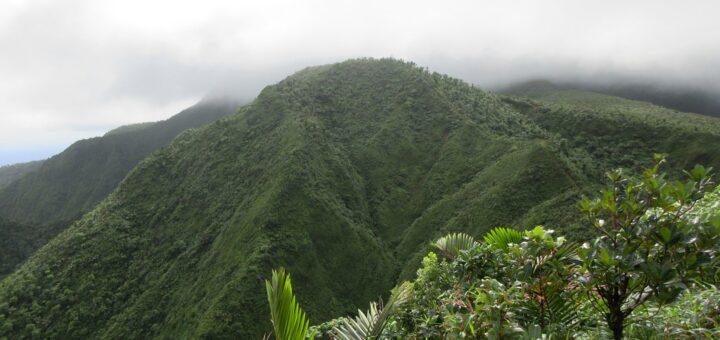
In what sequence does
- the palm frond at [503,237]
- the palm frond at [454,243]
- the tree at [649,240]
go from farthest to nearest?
1. the palm frond at [454,243]
2. the palm frond at [503,237]
3. the tree at [649,240]

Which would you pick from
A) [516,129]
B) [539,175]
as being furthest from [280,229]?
[516,129]

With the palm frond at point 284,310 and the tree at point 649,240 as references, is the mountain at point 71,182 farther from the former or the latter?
the tree at point 649,240

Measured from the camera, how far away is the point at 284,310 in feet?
10.8

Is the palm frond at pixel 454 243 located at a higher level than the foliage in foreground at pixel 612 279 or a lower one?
lower

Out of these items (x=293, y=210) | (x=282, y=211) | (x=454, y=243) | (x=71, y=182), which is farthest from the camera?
(x=71, y=182)

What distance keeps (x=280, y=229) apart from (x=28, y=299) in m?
40.7

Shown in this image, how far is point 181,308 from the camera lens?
190ft

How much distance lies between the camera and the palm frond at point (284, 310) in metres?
3.26

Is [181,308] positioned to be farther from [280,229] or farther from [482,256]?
[482,256]

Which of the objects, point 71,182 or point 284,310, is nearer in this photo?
point 284,310

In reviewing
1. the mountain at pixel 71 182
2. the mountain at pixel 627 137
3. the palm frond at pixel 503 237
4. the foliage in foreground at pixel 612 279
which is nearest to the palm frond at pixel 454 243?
the palm frond at pixel 503 237

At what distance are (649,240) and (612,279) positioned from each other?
423 millimetres

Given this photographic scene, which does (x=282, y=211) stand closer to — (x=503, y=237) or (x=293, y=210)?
(x=293, y=210)

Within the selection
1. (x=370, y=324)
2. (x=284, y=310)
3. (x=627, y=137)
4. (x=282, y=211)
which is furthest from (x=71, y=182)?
(x=284, y=310)
